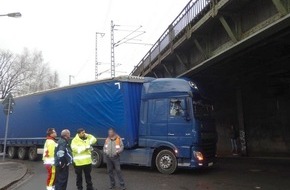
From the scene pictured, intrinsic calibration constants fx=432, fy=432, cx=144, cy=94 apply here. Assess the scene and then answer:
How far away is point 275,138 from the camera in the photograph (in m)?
24.2

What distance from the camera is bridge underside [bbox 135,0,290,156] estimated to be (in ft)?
44.7

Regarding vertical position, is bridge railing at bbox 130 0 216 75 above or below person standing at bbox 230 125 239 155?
above

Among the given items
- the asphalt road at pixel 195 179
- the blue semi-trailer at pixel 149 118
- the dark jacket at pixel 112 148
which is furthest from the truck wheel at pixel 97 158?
the dark jacket at pixel 112 148

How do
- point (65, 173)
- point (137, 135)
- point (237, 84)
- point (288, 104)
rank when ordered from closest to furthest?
point (65, 173) < point (137, 135) < point (288, 104) < point (237, 84)

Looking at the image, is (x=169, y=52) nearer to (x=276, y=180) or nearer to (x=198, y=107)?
(x=198, y=107)

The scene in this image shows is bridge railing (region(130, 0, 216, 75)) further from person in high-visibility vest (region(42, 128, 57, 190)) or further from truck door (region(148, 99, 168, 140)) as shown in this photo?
person in high-visibility vest (region(42, 128, 57, 190))

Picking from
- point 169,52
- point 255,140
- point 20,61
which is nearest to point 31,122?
point 169,52

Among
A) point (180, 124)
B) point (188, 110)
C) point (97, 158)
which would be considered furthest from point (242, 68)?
point (97, 158)

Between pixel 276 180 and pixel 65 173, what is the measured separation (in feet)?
22.5

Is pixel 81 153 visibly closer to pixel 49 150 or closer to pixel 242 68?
pixel 49 150

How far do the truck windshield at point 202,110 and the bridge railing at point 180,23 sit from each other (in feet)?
11.2

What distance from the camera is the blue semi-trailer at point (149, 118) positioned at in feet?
48.0

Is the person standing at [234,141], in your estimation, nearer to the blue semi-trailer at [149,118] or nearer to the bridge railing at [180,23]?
the bridge railing at [180,23]

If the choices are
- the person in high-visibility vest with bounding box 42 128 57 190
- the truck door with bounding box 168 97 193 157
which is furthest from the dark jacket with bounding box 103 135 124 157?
the truck door with bounding box 168 97 193 157
